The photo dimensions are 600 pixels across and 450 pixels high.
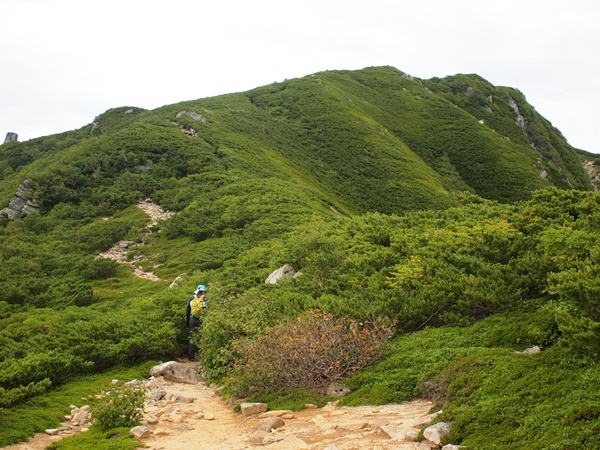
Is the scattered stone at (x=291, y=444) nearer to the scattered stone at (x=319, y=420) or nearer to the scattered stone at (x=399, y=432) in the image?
the scattered stone at (x=319, y=420)

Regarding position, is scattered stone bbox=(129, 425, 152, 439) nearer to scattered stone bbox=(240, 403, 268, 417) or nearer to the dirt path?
scattered stone bbox=(240, 403, 268, 417)

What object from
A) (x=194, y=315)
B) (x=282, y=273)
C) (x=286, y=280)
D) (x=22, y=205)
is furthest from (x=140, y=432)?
(x=22, y=205)

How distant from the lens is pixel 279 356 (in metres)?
9.72

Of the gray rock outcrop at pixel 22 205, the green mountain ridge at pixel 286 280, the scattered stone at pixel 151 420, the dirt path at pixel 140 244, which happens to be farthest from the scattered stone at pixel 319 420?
the gray rock outcrop at pixel 22 205

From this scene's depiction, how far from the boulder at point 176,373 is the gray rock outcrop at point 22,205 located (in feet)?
92.8

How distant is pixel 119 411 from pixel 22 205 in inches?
1297

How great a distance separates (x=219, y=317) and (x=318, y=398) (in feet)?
14.6

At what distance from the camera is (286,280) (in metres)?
15.5

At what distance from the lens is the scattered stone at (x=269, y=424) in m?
7.74

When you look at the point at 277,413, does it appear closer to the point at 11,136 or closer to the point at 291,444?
the point at 291,444

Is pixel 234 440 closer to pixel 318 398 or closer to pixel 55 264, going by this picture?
pixel 318 398

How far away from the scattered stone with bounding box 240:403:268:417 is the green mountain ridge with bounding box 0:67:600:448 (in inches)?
23.5

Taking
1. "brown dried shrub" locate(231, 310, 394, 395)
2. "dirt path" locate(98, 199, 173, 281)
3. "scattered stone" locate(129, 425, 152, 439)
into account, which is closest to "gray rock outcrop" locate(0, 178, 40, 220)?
"dirt path" locate(98, 199, 173, 281)

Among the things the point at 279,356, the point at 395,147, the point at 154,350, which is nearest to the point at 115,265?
the point at 154,350
